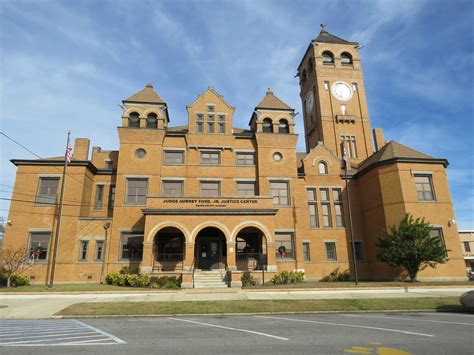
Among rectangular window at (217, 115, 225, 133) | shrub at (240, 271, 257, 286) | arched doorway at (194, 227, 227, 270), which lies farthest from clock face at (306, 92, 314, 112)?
shrub at (240, 271, 257, 286)

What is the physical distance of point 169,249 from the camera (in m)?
25.9

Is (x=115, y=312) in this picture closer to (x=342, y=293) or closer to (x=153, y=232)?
(x=153, y=232)

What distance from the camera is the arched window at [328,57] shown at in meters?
43.2

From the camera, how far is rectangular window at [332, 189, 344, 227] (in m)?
30.2

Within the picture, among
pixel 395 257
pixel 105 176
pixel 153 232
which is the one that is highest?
pixel 105 176

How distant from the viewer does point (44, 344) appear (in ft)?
25.1

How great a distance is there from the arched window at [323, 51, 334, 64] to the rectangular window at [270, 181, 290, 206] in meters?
24.2

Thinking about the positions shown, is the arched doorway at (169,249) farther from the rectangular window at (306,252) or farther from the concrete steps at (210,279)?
the rectangular window at (306,252)

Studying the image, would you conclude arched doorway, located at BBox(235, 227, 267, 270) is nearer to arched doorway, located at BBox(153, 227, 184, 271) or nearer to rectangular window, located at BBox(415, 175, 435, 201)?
arched doorway, located at BBox(153, 227, 184, 271)

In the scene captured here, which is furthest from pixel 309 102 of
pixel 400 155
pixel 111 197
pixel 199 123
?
pixel 111 197

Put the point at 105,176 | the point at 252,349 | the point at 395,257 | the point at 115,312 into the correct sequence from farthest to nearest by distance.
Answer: the point at 105,176
the point at 395,257
the point at 115,312
the point at 252,349

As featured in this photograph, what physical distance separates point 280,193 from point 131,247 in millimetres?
14437

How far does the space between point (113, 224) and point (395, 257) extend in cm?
2372

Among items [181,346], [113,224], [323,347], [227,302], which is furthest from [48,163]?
[323,347]
